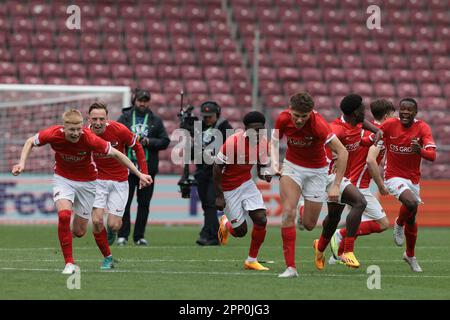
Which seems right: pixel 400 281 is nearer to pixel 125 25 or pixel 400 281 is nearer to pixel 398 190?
pixel 398 190

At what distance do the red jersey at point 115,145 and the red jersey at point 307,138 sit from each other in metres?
2.25

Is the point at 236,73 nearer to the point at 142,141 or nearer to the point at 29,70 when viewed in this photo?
the point at 29,70

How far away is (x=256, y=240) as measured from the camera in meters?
14.0

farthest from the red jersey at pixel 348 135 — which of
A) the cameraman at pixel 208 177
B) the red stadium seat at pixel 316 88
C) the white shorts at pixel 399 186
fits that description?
the red stadium seat at pixel 316 88

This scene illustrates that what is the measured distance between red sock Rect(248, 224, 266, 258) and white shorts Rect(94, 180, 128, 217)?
5.79 ft

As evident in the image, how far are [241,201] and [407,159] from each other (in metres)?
2.10

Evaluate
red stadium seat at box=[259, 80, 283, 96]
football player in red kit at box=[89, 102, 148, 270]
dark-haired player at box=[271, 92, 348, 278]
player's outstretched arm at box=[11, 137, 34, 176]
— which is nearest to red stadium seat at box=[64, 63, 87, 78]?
red stadium seat at box=[259, 80, 283, 96]

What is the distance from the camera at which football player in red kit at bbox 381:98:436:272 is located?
46.1 ft

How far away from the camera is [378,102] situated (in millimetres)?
15391

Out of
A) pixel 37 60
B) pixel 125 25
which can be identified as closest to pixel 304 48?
pixel 125 25

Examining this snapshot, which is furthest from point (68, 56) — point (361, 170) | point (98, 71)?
point (361, 170)

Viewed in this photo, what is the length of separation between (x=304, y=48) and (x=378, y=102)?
14567 millimetres

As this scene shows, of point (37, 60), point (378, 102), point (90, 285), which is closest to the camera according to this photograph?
point (90, 285)

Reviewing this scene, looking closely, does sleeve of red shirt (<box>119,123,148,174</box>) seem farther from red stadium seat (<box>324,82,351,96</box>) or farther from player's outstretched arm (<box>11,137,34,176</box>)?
red stadium seat (<box>324,82,351,96</box>)
